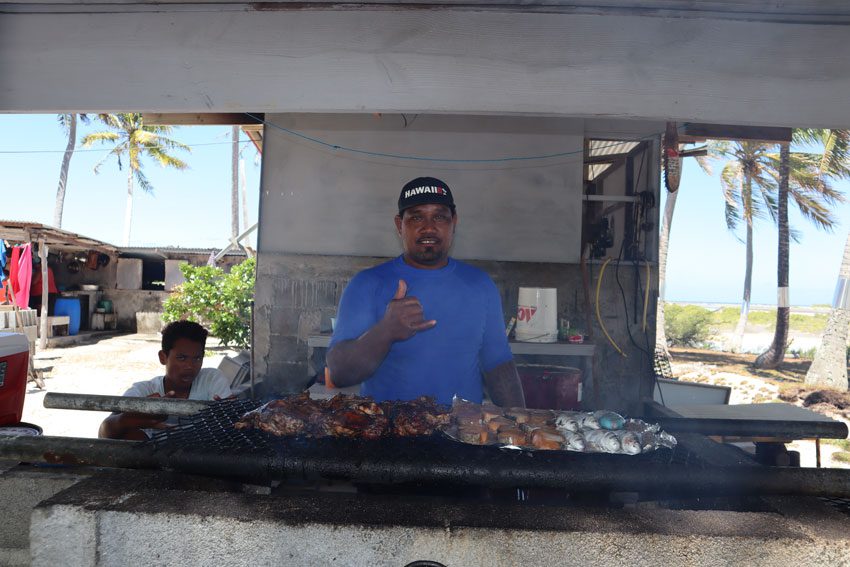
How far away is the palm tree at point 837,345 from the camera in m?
13.8

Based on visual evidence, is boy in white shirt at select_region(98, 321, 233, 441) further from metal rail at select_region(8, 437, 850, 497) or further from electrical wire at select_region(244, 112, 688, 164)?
electrical wire at select_region(244, 112, 688, 164)

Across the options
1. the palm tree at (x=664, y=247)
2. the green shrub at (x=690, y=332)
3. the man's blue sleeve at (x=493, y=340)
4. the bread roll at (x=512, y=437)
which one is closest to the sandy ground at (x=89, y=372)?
the man's blue sleeve at (x=493, y=340)

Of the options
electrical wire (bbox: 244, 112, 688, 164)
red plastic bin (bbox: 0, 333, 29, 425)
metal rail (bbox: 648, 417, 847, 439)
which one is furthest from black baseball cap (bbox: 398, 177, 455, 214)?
electrical wire (bbox: 244, 112, 688, 164)

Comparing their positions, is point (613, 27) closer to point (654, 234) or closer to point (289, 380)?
point (654, 234)

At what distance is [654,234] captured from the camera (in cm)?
689

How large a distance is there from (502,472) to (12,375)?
2.74m

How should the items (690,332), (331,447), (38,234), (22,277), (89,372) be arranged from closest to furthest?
(331,447)
(89,372)
(22,277)
(38,234)
(690,332)

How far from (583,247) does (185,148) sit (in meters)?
32.3

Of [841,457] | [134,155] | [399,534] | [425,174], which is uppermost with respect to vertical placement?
[134,155]

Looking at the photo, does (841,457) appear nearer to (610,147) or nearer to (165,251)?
(610,147)

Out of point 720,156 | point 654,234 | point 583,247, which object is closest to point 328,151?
point 583,247

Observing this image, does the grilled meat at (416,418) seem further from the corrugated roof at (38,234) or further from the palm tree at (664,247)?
the corrugated roof at (38,234)

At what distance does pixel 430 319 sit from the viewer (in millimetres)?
2996

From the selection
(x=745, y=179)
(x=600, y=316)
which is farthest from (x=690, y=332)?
(x=600, y=316)
